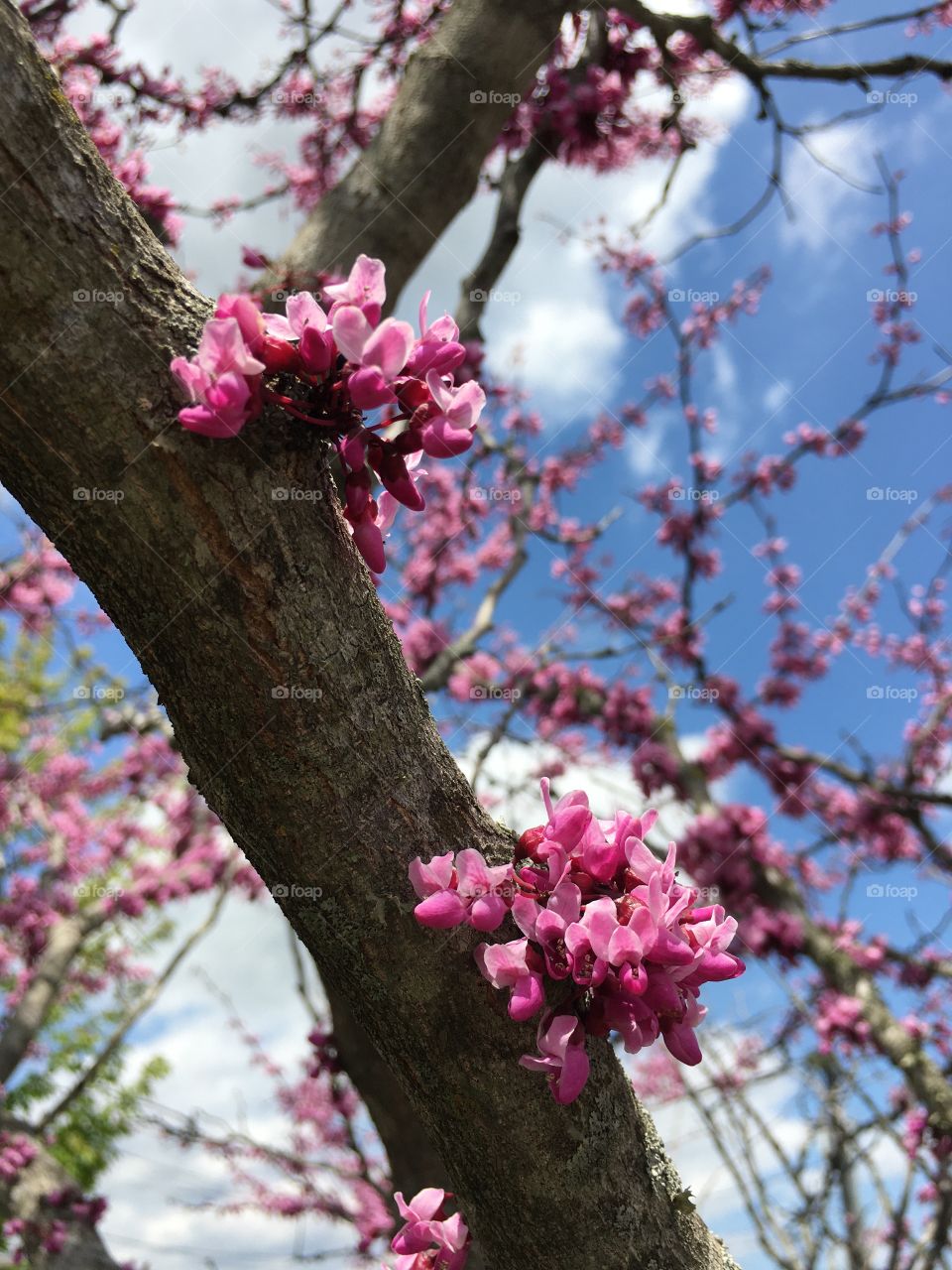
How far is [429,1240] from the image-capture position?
1.27m

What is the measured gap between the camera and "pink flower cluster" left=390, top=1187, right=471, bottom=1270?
1.26m

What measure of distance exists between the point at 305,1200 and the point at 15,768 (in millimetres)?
4788

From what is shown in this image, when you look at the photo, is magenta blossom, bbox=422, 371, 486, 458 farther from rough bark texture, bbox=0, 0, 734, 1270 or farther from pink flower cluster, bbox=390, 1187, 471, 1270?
pink flower cluster, bbox=390, 1187, 471, 1270

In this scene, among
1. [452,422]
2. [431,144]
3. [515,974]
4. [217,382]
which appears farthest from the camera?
[431,144]

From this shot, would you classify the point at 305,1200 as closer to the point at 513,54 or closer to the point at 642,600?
the point at 642,600

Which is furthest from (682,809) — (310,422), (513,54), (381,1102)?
(310,422)

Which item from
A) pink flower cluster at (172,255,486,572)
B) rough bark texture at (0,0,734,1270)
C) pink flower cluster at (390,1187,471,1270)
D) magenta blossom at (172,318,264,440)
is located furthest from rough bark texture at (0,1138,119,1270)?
magenta blossom at (172,318,264,440)

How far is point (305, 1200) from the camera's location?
777 cm

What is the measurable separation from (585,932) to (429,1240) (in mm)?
579

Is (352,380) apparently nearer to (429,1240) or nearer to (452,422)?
(452,422)

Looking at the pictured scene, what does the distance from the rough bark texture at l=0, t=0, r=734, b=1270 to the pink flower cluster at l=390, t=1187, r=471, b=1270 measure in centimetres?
6

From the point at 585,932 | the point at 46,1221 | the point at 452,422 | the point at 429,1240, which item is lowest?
the point at 46,1221

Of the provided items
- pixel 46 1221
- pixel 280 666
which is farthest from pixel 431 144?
pixel 46 1221

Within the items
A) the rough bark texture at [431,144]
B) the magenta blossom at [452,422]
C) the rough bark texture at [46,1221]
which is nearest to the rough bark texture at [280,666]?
the magenta blossom at [452,422]
